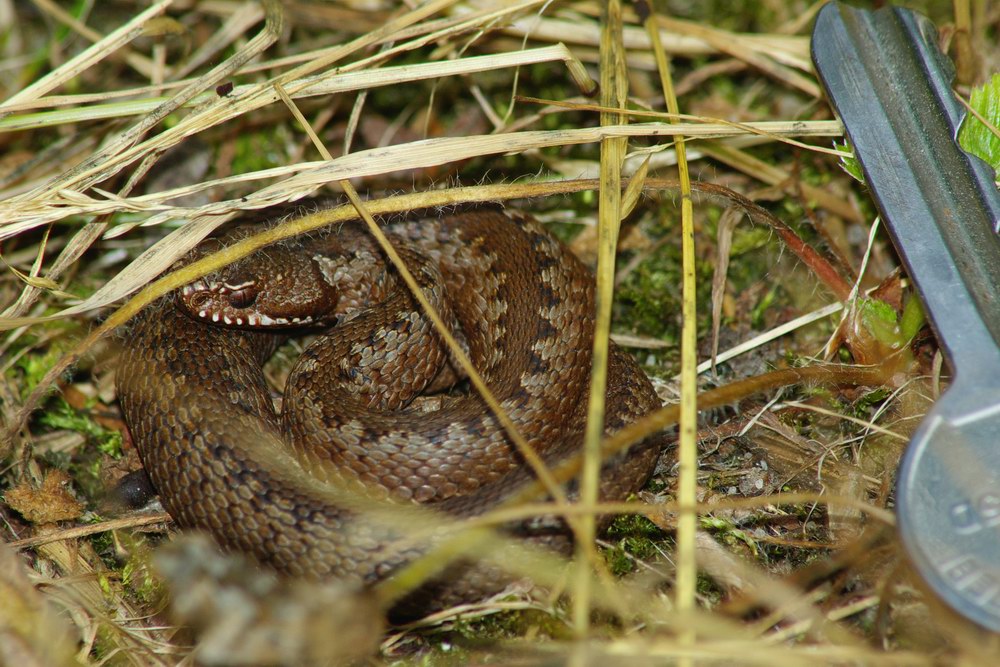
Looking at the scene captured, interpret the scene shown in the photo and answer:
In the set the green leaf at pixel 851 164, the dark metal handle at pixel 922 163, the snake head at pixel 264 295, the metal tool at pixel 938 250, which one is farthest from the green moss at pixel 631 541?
the snake head at pixel 264 295

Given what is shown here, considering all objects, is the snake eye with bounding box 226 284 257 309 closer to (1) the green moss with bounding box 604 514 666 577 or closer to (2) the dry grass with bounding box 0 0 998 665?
(2) the dry grass with bounding box 0 0 998 665

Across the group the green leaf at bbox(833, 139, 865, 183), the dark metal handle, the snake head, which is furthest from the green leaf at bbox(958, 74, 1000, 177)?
the snake head

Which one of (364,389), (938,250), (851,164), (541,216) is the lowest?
(364,389)

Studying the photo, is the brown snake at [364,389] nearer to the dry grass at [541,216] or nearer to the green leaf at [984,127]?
the dry grass at [541,216]

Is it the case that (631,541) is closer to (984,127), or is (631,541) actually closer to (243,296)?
(243,296)

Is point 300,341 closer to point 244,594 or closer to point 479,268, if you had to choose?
point 479,268

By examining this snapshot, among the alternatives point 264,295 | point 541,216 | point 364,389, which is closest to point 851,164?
point 541,216

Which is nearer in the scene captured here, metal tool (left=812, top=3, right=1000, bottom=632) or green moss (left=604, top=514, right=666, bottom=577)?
metal tool (left=812, top=3, right=1000, bottom=632)
